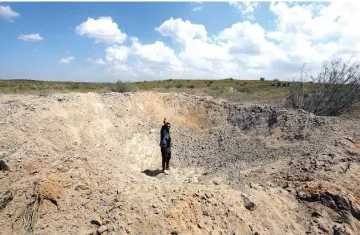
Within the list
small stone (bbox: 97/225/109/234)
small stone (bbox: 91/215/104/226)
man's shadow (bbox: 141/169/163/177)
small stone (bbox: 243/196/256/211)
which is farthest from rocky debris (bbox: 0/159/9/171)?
small stone (bbox: 243/196/256/211)

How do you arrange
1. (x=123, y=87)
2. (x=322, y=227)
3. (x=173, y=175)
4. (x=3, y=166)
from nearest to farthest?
(x=322, y=227) → (x=3, y=166) → (x=173, y=175) → (x=123, y=87)

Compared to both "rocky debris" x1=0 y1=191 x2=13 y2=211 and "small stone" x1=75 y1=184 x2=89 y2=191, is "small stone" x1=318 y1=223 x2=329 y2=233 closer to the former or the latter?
"small stone" x1=75 y1=184 x2=89 y2=191

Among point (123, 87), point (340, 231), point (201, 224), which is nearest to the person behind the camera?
point (201, 224)

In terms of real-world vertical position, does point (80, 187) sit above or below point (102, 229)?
above

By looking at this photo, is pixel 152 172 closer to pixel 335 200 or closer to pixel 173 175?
pixel 173 175

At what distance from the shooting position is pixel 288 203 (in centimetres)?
640

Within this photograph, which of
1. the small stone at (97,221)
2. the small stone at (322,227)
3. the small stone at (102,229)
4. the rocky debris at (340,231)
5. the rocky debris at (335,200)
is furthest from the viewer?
the rocky debris at (335,200)

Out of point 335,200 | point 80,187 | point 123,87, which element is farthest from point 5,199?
point 123,87

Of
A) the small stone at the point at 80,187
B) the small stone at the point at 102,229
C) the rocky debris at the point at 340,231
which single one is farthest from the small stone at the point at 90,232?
the rocky debris at the point at 340,231

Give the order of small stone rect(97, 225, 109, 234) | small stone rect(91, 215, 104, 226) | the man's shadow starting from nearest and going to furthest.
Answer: small stone rect(97, 225, 109, 234), small stone rect(91, 215, 104, 226), the man's shadow

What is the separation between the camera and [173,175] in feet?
29.7

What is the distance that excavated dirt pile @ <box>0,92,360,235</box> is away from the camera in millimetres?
5527

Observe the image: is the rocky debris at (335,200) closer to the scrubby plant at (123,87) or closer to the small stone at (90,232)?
the small stone at (90,232)

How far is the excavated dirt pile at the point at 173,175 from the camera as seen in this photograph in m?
5.53
